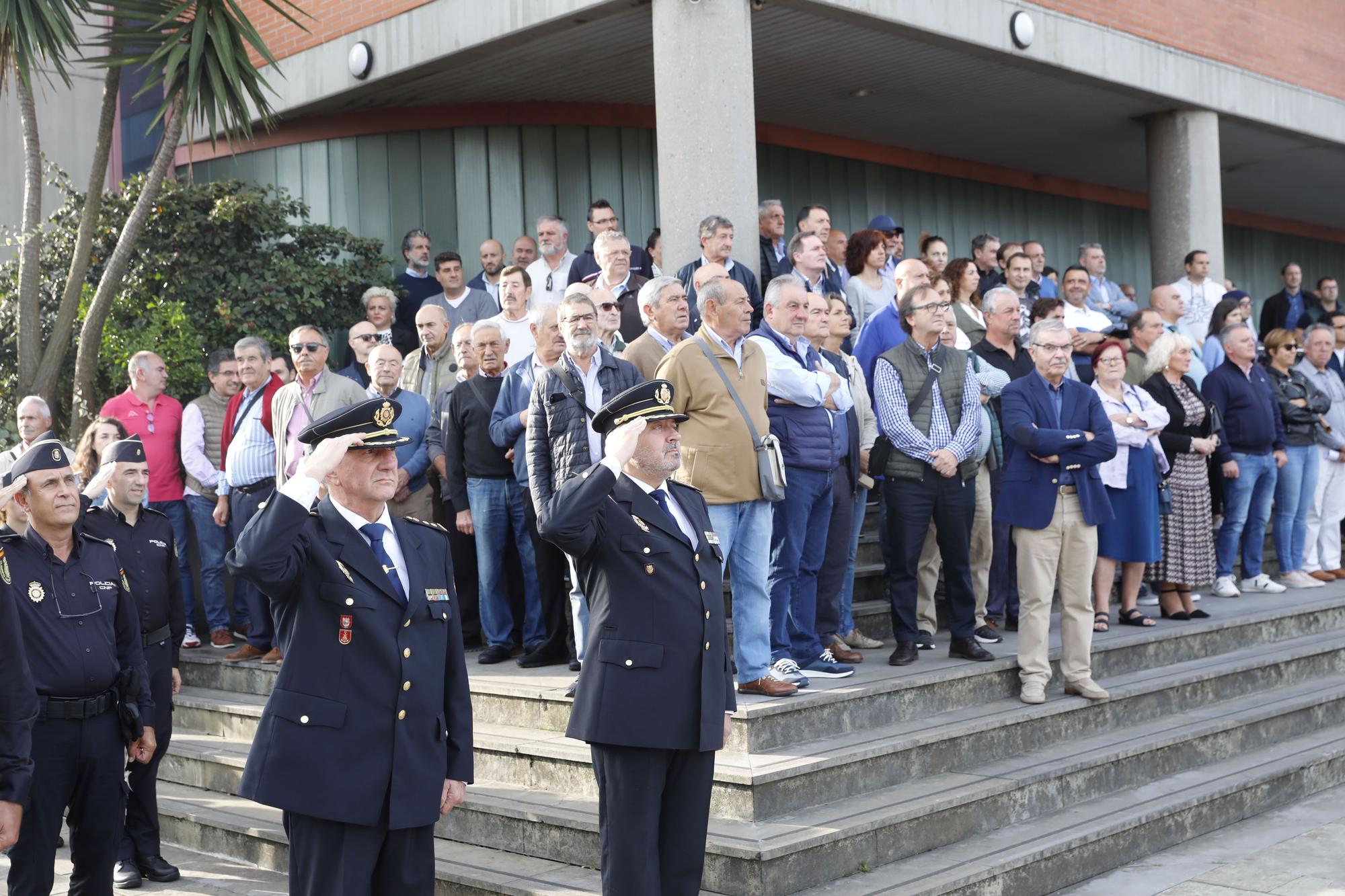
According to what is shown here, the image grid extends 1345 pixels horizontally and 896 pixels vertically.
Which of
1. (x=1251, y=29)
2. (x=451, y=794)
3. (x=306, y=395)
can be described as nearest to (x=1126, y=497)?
(x=306, y=395)

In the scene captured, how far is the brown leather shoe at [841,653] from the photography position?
6.68m

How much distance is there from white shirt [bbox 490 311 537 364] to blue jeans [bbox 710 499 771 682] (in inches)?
96.2

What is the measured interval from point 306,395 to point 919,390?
3.52 m

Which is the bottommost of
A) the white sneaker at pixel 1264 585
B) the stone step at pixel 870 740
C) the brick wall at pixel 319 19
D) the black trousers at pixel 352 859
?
the stone step at pixel 870 740

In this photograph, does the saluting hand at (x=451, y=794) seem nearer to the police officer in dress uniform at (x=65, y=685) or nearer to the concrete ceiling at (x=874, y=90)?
the police officer in dress uniform at (x=65, y=685)

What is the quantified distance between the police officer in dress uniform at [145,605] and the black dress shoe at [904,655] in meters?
3.41

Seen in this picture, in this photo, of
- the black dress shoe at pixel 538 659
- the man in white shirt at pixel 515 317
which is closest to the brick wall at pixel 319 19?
the man in white shirt at pixel 515 317

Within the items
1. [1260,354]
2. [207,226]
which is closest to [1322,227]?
[1260,354]

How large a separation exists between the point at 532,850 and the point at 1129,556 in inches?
171

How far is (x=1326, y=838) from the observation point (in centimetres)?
599

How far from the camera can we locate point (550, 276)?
955 centimetres

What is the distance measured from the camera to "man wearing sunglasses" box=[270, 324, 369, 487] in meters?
7.55

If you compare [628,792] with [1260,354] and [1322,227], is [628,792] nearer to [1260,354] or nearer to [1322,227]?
[1260,354]

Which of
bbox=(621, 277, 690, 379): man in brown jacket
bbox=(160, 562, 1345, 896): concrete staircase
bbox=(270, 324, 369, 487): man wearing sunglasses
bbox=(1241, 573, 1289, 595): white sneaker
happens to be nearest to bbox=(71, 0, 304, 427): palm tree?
bbox=(270, 324, 369, 487): man wearing sunglasses
